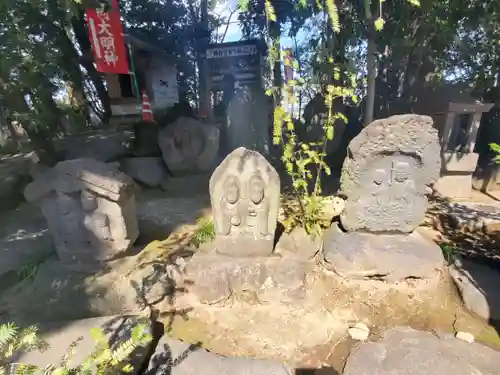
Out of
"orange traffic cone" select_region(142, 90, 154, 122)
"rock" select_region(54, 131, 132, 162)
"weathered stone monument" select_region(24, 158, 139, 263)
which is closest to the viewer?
"weathered stone monument" select_region(24, 158, 139, 263)

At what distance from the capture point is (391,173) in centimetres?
363

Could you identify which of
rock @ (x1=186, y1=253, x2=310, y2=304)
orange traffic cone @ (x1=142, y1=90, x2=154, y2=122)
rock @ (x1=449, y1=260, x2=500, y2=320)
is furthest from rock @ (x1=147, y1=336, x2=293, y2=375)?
orange traffic cone @ (x1=142, y1=90, x2=154, y2=122)

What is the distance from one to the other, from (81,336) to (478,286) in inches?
152

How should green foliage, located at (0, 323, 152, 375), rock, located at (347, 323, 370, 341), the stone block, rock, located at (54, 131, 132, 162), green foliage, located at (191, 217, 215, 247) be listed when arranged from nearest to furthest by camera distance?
green foliage, located at (0, 323, 152, 375), rock, located at (347, 323, 370, 341), green foliage, located at (191, 217, 215, 247), the stone block, rock, located at (54, 131, 132, 162)

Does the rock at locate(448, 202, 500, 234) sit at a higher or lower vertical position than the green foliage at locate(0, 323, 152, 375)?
lower

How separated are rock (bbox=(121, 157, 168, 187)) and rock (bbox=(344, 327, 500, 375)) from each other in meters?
6.19

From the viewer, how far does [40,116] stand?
16.1ft

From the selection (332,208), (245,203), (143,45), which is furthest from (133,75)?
(332,208)

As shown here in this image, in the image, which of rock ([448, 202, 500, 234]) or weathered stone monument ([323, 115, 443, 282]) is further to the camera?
rock ([448, 202, 500, 234])

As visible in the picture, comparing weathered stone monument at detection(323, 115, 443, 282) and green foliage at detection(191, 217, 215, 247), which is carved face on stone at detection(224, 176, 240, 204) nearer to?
green foliage at detection(191, 217, 215, 247)

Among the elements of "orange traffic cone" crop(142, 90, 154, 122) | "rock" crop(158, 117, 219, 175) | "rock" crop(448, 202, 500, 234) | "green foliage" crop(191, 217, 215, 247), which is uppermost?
"orange traffic cone" crop(142, 90, 154, 122)

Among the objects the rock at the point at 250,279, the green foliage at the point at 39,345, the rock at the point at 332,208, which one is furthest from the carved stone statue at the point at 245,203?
the green foliage at the point at 39,345

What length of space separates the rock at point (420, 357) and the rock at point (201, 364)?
69cm

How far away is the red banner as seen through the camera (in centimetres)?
616
